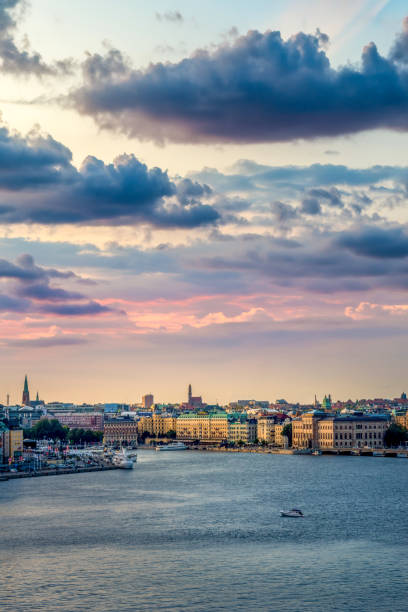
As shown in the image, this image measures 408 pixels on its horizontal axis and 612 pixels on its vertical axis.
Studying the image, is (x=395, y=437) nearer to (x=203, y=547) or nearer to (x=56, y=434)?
(x=56, y=434)

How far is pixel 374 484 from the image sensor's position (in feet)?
284

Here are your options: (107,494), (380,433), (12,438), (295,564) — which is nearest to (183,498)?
(107,494)

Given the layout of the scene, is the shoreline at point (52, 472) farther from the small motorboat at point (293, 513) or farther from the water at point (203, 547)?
the small motorboat at point (293, 513)

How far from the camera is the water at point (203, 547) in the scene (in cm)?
3859

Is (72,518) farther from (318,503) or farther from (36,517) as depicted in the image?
(318,503)

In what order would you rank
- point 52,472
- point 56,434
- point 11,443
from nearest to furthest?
point 52,472
point 11,443
point 56,434

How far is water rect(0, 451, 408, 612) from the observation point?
38.6 m

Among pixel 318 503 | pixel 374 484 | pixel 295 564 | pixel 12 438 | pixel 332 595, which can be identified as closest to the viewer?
pixel 332 595

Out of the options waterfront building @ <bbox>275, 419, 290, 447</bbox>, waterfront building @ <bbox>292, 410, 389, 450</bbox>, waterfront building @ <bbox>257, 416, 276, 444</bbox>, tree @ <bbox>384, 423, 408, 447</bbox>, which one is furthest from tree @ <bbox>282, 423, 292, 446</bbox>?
tree @ <bbox>384, 423, 408, 447</bbox>

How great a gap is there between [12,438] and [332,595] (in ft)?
269

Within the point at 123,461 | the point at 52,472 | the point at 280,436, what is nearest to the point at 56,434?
the point at 280,436

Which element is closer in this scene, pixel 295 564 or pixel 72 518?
pixel 295 564

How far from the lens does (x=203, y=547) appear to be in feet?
164

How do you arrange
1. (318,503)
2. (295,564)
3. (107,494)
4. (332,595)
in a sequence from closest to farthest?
(332,595)
(295,564)
(318,503)
(107,494)
